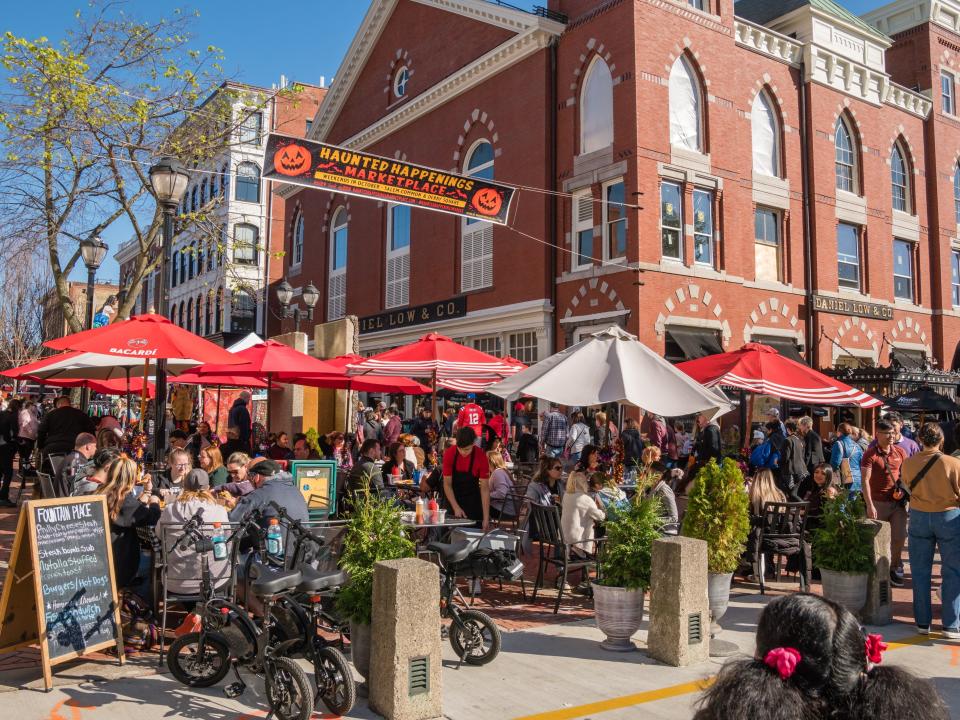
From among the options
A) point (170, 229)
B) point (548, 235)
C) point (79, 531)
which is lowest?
point (79, 531)

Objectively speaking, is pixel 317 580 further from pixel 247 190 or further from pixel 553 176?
pixel 247 190

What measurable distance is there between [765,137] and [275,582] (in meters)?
21.0

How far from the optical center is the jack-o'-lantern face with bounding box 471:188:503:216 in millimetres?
14742

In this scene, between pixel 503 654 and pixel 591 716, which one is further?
pixel 503 654

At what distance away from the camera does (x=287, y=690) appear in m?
4.66

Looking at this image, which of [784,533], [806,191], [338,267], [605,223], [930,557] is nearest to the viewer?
[930,557]

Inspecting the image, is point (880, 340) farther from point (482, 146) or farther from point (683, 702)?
point (683, 702)

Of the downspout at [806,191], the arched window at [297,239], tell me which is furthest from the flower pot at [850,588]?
the arched window at [297,239]

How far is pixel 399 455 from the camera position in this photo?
1167cm

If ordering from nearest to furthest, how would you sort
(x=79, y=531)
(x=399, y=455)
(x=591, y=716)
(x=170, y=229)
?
(x=591, y=716)
(x=79, y=531)
(x=170, y=229)
(x=399, y=455)

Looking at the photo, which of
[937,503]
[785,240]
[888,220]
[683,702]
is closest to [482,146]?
[785,240]

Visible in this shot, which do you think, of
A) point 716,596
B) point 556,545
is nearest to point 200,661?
point 556,545

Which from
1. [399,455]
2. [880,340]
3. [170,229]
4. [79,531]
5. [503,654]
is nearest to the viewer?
[79,531]

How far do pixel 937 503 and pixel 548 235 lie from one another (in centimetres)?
1494
